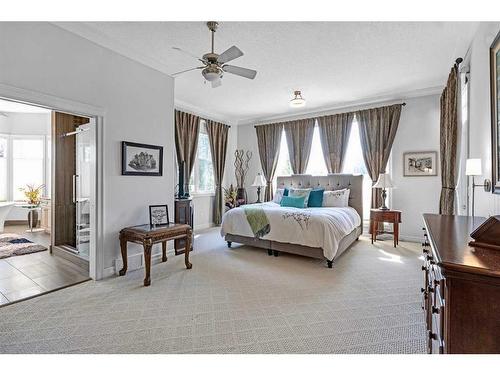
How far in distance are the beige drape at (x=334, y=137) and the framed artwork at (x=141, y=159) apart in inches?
147

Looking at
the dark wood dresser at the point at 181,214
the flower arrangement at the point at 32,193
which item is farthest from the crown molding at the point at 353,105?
the flower arrangement at the point at 32,193

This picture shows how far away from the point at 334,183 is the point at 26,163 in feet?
26.8

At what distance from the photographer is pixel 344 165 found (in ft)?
19.1

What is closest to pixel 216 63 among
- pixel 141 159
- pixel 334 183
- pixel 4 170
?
pixel 141 159

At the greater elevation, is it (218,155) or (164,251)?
(218,155)

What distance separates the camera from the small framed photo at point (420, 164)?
16.1ft

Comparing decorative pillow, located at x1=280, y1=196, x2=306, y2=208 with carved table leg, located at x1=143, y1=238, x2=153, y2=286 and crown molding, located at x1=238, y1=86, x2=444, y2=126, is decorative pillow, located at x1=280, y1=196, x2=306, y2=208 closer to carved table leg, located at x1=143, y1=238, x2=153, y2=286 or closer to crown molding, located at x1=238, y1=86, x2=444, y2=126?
crown molding, located at x1=238, y1=86, x2=444, y2=126

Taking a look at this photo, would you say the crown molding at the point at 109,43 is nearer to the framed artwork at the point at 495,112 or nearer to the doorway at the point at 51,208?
the doorway at the point at 51,208

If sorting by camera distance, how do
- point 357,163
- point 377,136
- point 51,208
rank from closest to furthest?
point 51,208 < point 377,136 < point 357,163

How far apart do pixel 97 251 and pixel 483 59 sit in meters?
4.71

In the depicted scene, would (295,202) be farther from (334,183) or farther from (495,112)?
(495,112)

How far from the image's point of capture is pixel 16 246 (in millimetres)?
4555

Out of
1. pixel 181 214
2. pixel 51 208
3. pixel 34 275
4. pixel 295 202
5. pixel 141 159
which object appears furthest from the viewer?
pixel 295 202
